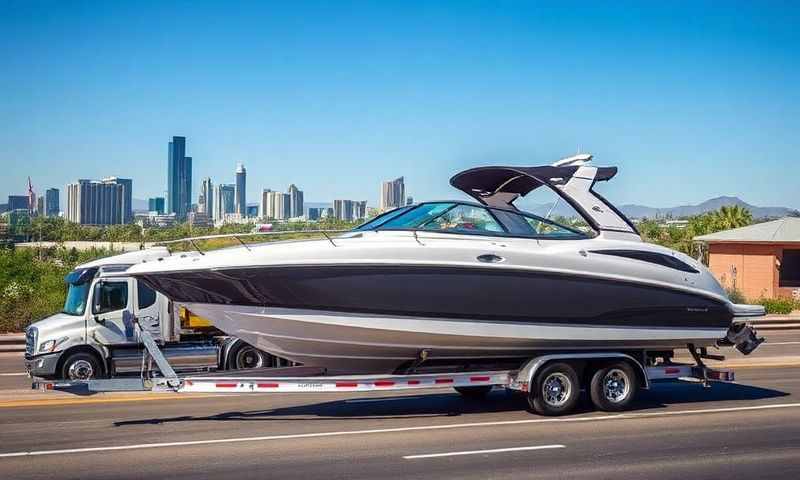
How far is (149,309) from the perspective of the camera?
16.5 metres

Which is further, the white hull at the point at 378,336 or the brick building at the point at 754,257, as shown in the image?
the brick building at the point at 754,257

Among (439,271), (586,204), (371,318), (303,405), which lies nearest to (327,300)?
(371,318)

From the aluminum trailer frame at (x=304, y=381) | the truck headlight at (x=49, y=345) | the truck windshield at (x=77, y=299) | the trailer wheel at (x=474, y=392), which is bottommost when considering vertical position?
the trailer wheel at (x=474, y=392)

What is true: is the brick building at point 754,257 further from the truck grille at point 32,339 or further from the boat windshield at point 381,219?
the truck grille at point 32,339

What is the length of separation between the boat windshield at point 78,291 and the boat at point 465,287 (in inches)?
195

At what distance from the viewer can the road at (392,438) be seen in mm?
9805

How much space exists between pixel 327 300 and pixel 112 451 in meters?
3.10

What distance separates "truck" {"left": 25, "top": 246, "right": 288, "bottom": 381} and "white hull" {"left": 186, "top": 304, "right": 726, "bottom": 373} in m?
3.49

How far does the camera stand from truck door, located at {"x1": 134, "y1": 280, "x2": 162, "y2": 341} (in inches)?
648

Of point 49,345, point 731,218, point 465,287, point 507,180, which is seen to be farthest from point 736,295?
point 49,345

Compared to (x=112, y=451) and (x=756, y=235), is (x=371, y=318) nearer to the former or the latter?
(x=112, y=451)

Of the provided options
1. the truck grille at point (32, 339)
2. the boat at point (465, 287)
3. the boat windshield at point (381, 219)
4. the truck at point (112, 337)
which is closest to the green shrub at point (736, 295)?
the boat at point (465, 287)

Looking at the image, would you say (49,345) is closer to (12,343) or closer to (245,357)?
(245,357)

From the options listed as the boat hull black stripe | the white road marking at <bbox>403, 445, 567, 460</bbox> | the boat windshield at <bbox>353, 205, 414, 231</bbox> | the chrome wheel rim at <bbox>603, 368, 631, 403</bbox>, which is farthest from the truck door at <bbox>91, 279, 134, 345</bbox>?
the chrome wheel rim at <bbox>603, 368, 631, 403</bbox>
